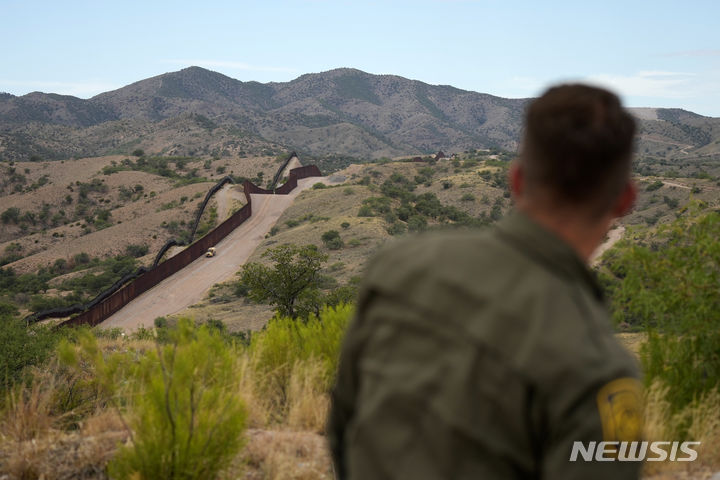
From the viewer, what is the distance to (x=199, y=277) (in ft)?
128

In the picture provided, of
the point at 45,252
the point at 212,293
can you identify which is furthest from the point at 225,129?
the point at 212,293

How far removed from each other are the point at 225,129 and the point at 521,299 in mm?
141760

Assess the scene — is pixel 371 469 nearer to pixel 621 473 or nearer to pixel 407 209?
pixel 621 473

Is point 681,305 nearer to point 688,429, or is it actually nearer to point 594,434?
point 688,429

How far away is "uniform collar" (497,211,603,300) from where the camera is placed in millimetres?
1411

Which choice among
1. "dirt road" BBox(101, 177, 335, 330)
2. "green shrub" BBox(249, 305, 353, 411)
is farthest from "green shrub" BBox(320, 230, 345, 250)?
"green shrub" BBox(249, 305, 353, 411)

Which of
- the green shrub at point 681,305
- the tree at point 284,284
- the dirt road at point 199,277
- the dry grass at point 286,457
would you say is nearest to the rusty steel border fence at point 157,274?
the dirt road at point 199,277

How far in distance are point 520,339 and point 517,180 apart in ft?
1.71

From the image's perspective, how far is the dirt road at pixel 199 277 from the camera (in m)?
32.2

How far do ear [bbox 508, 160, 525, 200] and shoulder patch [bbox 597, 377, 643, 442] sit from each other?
1.79 feet

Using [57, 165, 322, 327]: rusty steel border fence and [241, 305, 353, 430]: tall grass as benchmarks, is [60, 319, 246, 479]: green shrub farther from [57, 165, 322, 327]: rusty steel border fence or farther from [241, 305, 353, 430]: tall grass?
[57, 165, 322, 327]: rusty steel border fence

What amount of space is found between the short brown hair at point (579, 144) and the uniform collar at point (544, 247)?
4.3 inches

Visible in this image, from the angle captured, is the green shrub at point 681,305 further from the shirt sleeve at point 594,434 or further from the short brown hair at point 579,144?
the shirt sleeve at point 594,434

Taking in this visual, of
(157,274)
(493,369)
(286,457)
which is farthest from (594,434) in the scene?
(157,274)
